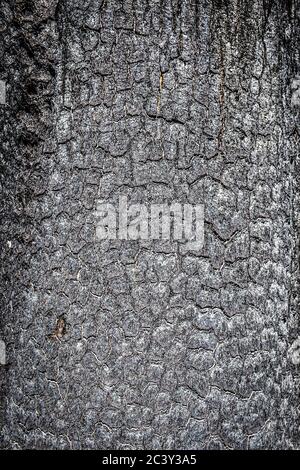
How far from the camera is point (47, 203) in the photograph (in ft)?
4.19

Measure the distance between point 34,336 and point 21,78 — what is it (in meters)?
0.54

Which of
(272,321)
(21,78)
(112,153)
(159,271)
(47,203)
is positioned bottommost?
(272,321)

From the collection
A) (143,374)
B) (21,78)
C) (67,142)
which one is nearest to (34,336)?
(143,374)

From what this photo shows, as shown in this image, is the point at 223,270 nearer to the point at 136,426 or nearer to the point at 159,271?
the point at 159,271

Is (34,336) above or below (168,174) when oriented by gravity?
below

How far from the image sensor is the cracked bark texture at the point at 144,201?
1.25 meters

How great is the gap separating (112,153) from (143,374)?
0.45 m

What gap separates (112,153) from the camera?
125 centimetres

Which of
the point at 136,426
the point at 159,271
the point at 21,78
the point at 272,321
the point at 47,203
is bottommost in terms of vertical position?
the point at 136,426

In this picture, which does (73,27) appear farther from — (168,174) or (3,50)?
(168,174)

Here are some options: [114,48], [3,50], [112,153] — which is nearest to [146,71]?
[114,48]

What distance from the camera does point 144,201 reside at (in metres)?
1.24

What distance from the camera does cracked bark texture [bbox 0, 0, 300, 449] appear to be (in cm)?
125

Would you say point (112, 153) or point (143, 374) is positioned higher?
point (112, 153)
